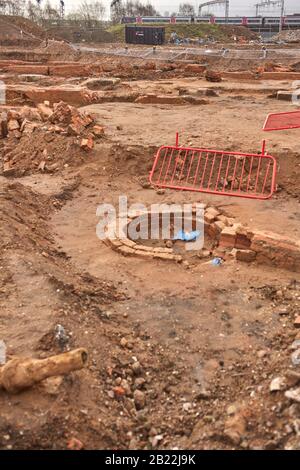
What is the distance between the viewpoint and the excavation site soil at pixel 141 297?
3461 mm

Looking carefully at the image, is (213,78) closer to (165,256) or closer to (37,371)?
(165,256)

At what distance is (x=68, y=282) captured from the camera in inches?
217

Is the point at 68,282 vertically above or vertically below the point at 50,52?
below

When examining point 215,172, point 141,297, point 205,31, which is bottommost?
point 141,297

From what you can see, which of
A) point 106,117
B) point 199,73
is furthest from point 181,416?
Result: point 199,73

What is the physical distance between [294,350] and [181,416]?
129 cm

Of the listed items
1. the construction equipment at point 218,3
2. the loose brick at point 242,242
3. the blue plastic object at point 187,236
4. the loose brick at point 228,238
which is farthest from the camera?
the construction equipment at point 218,3

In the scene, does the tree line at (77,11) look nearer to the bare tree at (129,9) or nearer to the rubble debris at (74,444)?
the bare tree at (129,9)

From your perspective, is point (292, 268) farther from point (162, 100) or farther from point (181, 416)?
point (162, 100)

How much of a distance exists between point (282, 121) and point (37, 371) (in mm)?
10760

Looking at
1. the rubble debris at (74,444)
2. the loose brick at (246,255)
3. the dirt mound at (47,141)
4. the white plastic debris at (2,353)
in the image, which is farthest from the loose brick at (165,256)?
the dirt mound at (47,141)

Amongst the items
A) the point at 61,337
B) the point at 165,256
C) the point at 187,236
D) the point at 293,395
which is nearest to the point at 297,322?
the point at 293,395

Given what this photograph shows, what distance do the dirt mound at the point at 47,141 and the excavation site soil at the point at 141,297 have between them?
43 millimetres

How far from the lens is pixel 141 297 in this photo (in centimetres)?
561
